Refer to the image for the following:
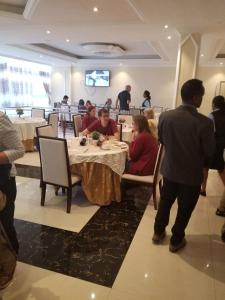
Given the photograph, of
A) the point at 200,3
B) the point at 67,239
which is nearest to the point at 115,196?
the point at 67,239

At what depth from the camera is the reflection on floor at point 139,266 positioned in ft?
5.86

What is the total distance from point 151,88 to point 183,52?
590 centimetres

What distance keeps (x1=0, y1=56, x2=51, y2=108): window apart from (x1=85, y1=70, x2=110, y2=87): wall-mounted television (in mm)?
2211

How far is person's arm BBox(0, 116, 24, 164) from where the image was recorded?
1527mm

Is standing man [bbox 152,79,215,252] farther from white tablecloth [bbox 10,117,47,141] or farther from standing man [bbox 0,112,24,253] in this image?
white tablecloth [bbox 10,117,47,141]

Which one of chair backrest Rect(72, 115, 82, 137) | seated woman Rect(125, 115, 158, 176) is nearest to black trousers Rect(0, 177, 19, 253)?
seated woman Rect(125, 115, 158, 176)

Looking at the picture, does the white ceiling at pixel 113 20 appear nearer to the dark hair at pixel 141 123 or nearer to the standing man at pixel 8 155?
the dark hair at pixel 141 123

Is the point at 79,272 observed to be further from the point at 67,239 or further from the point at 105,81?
the point at 105,81

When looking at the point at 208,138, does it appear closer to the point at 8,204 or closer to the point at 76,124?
the point at 8,204

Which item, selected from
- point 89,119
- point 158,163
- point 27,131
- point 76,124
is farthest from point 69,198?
point 27,131

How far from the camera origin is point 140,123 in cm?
311

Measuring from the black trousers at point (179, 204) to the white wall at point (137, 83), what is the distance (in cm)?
887

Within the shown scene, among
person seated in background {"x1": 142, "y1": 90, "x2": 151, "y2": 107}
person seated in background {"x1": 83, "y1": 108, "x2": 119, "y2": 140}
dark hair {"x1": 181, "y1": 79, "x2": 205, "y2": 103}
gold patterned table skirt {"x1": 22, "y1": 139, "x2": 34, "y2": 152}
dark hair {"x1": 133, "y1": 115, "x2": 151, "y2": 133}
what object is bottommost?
gold patterned table skirt {"x1": 22, "y1": 139, "x2": 34, "y2": 152}

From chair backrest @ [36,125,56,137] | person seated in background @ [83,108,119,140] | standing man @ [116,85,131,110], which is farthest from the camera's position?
standing man @ [116,85,131,110]
